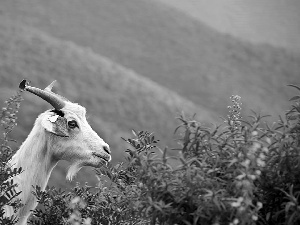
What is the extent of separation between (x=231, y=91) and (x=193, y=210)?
2850 cm

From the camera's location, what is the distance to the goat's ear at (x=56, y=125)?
5730mm

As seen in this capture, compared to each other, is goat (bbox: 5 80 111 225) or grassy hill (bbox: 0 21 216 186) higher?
goat (bbox: 5 80 111 225)

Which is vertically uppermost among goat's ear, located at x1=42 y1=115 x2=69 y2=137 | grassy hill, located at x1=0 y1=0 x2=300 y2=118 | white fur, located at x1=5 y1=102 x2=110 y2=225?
grassy hill, located at x1=0 y1=0 x2=300 y2=118

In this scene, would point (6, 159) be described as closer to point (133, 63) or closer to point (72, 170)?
point (72, 170)

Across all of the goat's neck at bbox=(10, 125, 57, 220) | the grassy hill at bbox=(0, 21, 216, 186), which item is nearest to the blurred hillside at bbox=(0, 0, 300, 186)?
the grassy hill at bbox=(0, 21, 216, 186)

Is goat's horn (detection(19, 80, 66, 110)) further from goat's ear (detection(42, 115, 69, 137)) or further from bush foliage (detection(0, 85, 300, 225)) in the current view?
bush foliage (detection(0, 85, 300, 225))

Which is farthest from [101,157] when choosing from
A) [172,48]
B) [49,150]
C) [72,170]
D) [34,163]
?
[172,48]

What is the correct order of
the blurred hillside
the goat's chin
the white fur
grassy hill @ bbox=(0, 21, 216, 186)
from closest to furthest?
the white fur → the goat's chin → grassy hill @ bbox=(0, 21, 216, 186) → the blurred hillside

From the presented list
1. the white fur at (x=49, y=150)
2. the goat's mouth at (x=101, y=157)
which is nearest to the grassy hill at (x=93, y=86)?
the white fur at (x=49, y=150)

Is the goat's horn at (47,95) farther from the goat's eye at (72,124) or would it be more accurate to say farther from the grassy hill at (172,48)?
the grassy hill at (172,48)

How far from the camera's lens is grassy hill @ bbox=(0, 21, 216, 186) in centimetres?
2291

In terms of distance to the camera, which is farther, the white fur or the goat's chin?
the goat's chin

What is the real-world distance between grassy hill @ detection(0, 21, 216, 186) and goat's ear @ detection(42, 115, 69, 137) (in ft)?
47.0

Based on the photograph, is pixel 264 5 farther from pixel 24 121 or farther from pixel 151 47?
pixel 24 121
